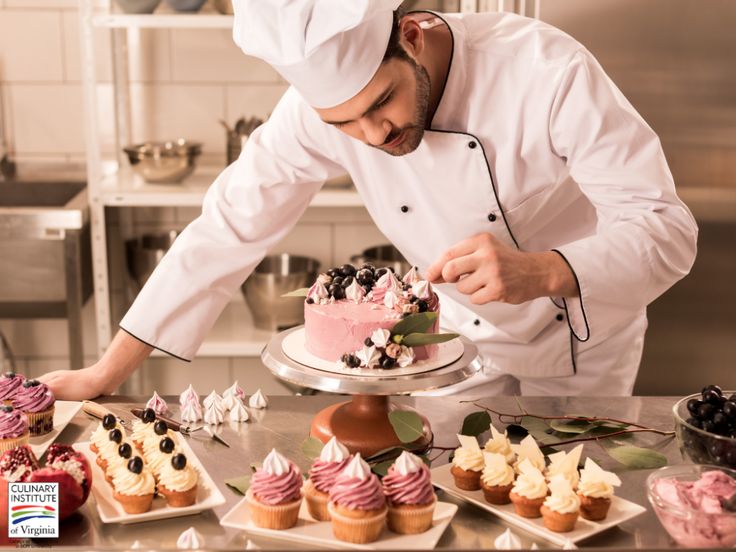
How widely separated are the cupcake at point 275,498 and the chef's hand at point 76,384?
0.62 m

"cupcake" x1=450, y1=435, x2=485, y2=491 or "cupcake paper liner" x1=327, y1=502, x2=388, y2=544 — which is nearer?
"cupcake paper liner" x1=327, y1=502, x2=388, y2=544

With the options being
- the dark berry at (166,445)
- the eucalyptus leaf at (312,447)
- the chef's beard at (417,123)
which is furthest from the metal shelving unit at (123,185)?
the dark berry at (166,445)

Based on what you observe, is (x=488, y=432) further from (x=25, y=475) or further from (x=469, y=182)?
(x=25, y=475)

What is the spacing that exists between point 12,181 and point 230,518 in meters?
2.48

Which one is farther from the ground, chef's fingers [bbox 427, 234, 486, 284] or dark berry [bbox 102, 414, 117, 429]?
chef's fingers [bbox 427, 234, 486, 284]

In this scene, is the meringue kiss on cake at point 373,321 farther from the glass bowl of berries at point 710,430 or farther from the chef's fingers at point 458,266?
the glass bowl of berries at point 710,430

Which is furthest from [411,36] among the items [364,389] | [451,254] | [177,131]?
[177,131]

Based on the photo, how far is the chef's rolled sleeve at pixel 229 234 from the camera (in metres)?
1.83

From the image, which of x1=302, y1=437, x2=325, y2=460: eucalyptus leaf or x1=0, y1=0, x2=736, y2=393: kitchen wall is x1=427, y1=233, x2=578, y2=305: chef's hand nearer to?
x1=302, y1=437, x2=325, y2=460: eucalyptus leaf

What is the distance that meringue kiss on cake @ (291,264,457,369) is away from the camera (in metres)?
1.41

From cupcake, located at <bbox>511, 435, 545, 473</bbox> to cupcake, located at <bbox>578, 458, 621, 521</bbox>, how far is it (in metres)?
0.08

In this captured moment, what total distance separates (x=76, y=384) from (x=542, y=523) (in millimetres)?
926

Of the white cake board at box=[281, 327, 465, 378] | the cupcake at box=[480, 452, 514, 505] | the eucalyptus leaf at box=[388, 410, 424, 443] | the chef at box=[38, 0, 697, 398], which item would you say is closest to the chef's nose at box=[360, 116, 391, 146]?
the chef at box=[38, 0, 697, 398]

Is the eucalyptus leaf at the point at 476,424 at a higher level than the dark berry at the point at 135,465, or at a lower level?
lower
